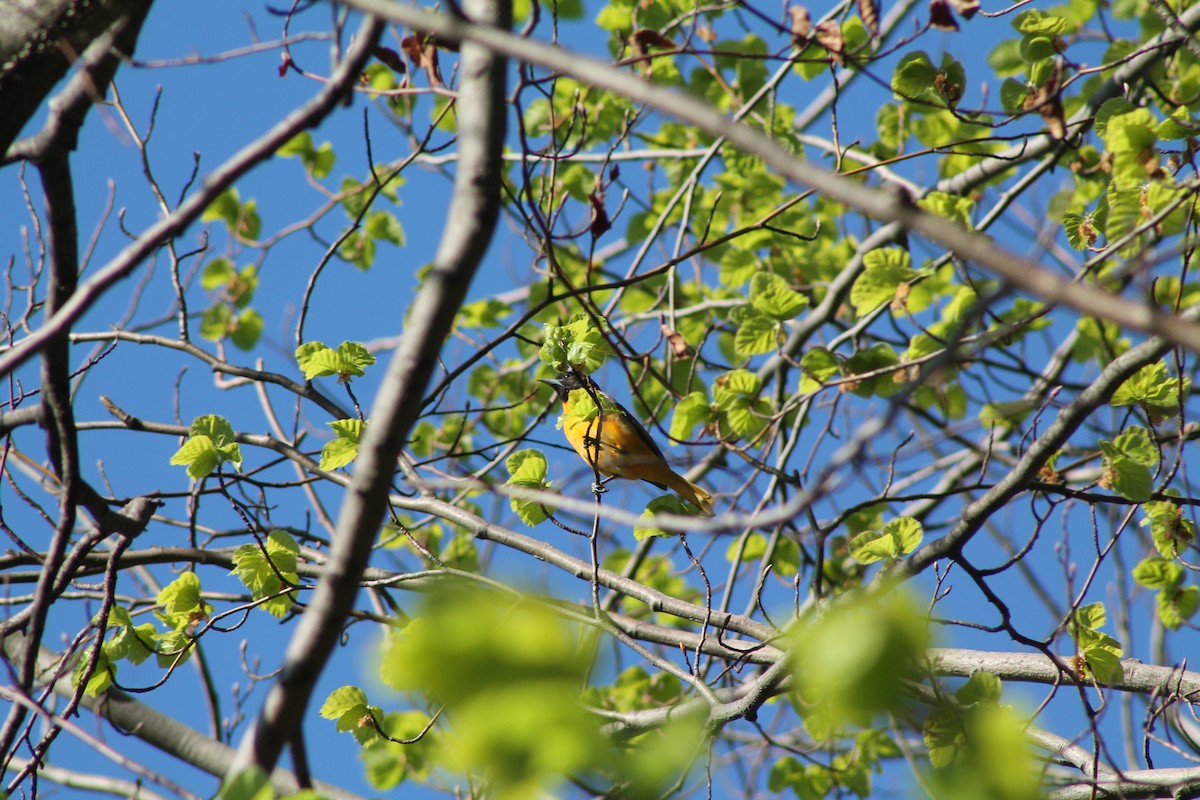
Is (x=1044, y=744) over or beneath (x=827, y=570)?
beneath

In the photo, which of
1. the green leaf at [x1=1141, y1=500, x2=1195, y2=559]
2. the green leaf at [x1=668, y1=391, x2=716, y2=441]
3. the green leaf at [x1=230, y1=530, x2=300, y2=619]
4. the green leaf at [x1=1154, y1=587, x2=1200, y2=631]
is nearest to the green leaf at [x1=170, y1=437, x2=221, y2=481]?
the green leaf at [x1=230, y1=530, x2=300, y2=619]

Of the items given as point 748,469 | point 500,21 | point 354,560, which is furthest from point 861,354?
point 354,560

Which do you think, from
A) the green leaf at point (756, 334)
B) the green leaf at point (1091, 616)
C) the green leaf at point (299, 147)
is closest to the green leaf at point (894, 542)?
the green leaf at point (1091, 616)

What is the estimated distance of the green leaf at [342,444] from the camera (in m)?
3.00

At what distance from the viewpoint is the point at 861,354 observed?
13.0 ft

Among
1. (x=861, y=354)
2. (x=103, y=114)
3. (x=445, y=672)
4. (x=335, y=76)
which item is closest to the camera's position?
(x=445, y=672)

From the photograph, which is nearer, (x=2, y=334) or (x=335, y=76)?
(x=335, y=76)

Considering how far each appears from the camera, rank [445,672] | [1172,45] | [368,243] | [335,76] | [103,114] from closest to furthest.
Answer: [445,672]
[335,76]
[103,114]
[1172,45]
[368,243]

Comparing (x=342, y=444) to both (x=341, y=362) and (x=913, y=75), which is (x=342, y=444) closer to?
(x=341, y=362)

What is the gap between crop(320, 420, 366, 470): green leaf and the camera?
300 centimetres

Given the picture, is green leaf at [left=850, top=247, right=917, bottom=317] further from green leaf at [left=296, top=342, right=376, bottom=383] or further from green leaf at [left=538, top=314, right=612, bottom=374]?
green leaf at [left=296, top=342, right=376, bottom=383]

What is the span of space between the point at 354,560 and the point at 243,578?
5.81 feet

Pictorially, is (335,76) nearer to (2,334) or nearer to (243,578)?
(243,578)

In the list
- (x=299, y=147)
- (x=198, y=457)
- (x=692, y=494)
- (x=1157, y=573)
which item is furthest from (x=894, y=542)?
(x=299, y=147)
